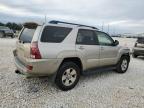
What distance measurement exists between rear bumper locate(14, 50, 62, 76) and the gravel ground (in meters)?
0.47

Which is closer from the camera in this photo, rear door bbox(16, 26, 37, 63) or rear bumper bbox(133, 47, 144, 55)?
rear door bbox(16, 26, 37, 63)

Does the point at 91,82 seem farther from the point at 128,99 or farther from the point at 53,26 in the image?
the point at 53,26

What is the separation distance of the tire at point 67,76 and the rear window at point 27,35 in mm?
1111

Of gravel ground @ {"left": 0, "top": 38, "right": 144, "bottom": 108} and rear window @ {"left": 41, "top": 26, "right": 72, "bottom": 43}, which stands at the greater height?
rear window @ {"left": 41, "top": 26, "right": 72, "bottom": 43}

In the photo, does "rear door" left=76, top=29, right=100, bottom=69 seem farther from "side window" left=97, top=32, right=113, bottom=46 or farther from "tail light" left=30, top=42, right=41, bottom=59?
"tail light" left=30, top=42, right=41, bottom=59

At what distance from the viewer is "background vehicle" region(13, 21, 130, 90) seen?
4.37 meters

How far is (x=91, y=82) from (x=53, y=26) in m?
2.20

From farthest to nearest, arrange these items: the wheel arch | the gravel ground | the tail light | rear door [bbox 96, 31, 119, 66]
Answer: rear door [bbox 96, 31, 119, 66] → the wheel arch → the tail light → the gravel ground

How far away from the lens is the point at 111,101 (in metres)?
4.38

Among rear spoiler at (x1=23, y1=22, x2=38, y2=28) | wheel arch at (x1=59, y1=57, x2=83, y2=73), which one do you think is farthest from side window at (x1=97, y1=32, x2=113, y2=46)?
rear spoiler at (x1=23, y1=22, x2=38, y2=28)

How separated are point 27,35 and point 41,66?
1.08 meters

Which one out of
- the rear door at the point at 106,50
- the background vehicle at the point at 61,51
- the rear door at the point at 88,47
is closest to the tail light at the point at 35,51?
the background vehicle at the point at 61,51

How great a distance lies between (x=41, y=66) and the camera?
4.36m

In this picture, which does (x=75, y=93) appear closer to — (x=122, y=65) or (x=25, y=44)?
(x=25, y=44)
